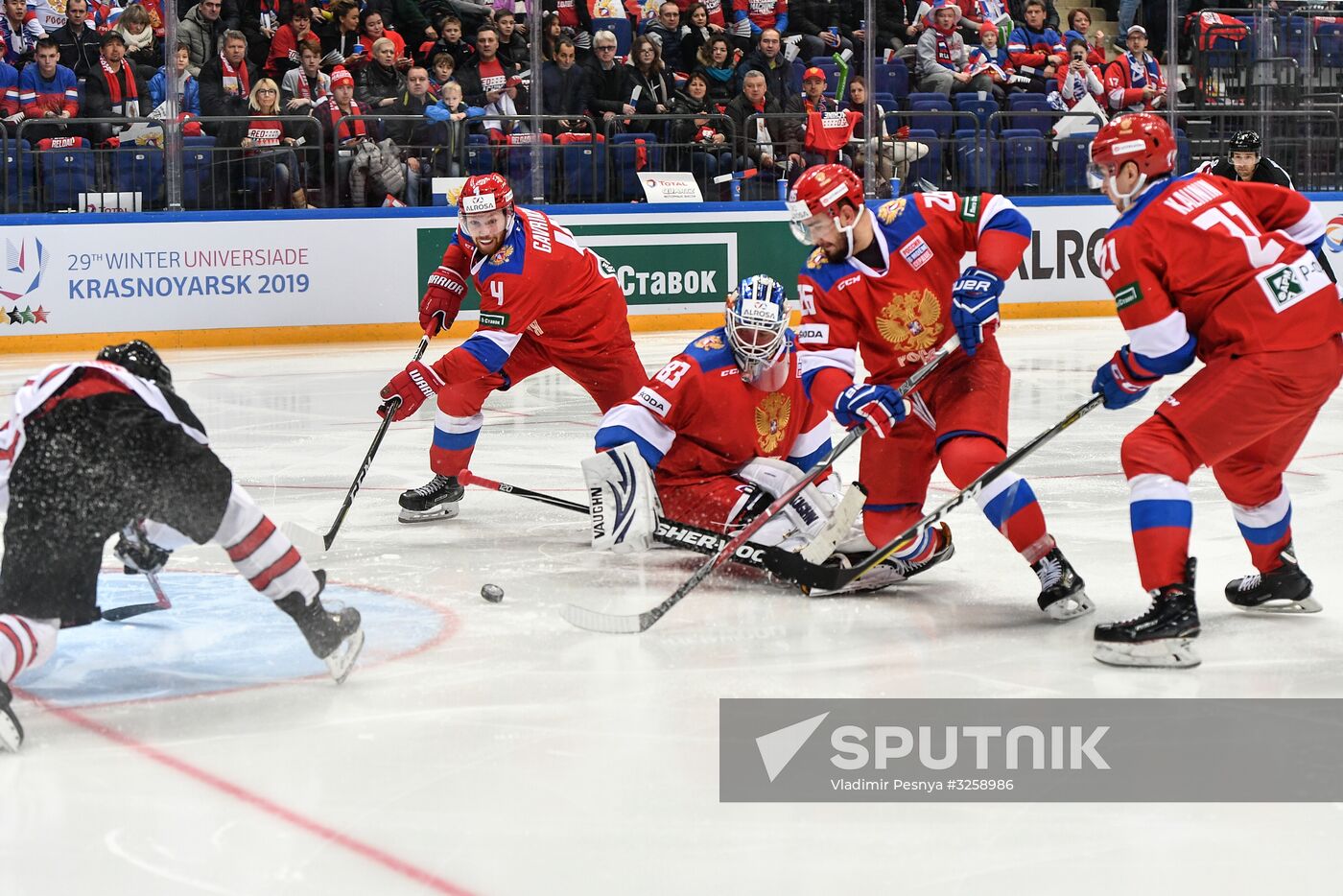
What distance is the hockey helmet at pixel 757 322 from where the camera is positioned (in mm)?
4312

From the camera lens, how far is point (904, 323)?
13.8 ft

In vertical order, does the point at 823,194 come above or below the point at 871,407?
above

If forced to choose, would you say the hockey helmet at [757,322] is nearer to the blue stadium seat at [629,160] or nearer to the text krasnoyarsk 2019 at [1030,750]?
the text krasnoyarsk 2019 at [1030,750]

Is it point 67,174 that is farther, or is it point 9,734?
point 67,174

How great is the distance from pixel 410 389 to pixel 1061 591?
88.3 inches

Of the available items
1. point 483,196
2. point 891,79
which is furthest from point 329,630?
point 891,79

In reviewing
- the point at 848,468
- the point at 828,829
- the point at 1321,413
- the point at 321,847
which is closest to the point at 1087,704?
the point at 828,829

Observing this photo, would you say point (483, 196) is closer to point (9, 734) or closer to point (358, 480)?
point (358, 480)

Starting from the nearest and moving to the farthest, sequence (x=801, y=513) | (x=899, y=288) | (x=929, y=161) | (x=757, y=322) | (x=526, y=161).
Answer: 1. (x=899, y=288)
2. (x=757, y=322)
3. (x=801, y=513)
4. (x=526, y=161)
5. (x=929, y=161)

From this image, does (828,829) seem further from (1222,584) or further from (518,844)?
(1222,584)

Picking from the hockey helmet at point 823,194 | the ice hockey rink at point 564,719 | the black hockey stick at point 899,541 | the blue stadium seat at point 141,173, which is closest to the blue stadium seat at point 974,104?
the blue stadium seat at point 141,173

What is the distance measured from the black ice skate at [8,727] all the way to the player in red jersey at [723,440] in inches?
65.3

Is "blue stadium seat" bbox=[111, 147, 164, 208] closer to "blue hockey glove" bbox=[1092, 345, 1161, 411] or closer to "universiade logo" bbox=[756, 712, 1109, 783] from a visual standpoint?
"blue hockey glove" bbox=[1092, 345, 1161, 411]

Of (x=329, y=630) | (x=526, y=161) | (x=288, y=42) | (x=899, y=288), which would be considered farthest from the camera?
(x=526, y=161)
